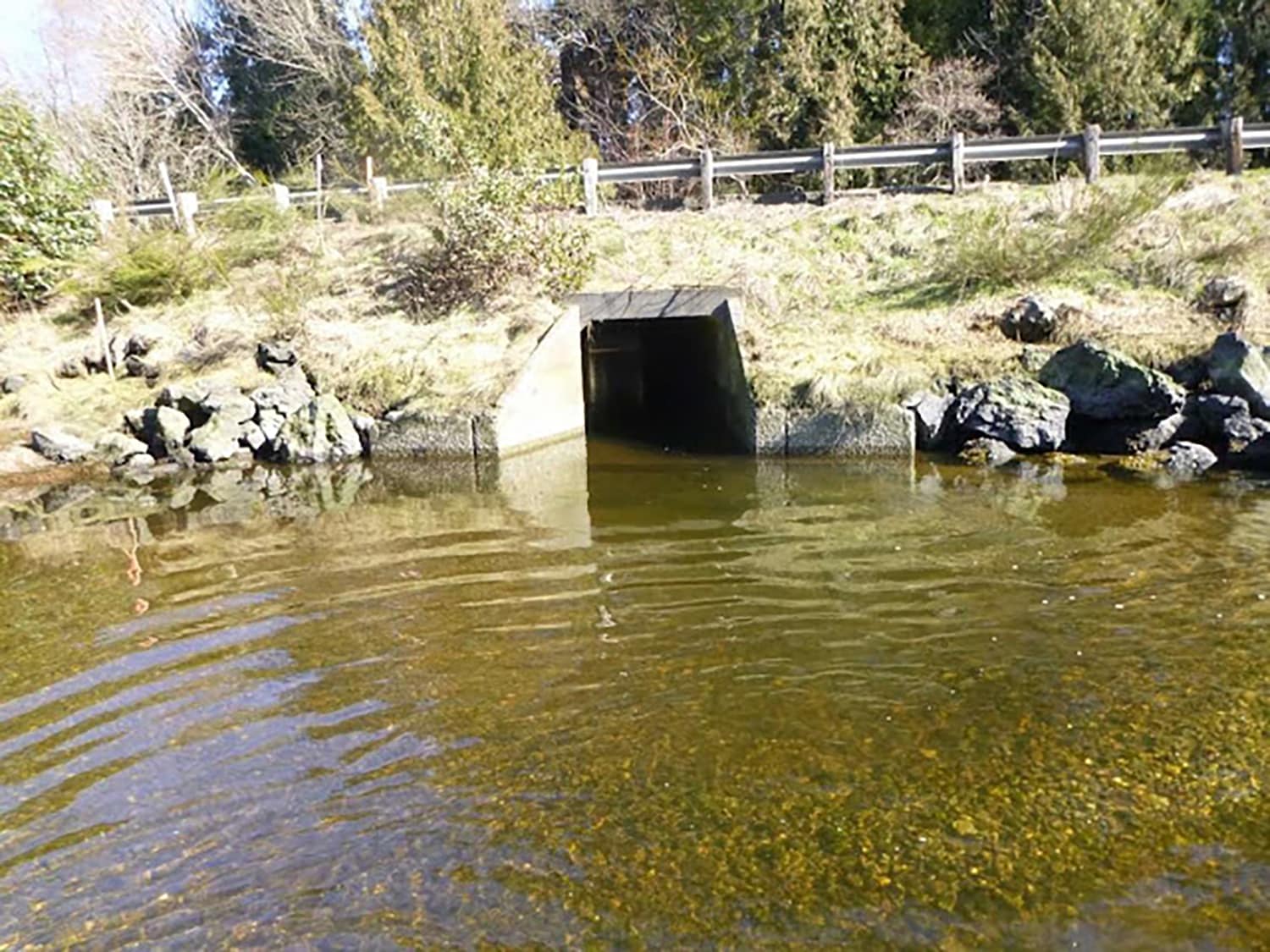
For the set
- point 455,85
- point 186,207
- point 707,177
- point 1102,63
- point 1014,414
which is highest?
point 455,85

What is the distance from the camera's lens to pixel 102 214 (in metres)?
19.3

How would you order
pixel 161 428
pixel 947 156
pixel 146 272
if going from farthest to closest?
pixel 947 156 → pixel 146 272 → pixel 161 428

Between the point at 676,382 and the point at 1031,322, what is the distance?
7.52 meters

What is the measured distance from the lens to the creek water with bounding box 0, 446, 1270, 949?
4.20 meters

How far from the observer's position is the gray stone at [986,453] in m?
12.5

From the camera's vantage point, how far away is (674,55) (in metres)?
24.7

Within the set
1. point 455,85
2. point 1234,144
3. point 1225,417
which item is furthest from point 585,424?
point 1234,144

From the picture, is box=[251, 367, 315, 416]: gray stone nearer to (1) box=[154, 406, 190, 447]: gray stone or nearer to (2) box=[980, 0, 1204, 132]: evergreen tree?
(1) box=[154, 406, 190, 447]: gray stone

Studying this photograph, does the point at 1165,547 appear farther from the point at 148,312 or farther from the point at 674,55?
the point at 674,55

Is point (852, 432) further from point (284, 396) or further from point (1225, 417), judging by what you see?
point (284, 396)

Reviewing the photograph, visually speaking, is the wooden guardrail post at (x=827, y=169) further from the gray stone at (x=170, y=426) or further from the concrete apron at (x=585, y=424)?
the gray stone at (x=170, y=426)

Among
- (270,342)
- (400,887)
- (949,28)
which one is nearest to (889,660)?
(400,887)

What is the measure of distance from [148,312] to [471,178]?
6.10 meters

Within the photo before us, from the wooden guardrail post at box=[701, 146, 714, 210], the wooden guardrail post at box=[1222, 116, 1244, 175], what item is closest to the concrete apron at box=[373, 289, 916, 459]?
the wooden guardrail post at box=[701, 146, 714, 210]
